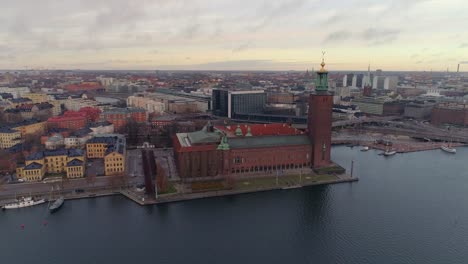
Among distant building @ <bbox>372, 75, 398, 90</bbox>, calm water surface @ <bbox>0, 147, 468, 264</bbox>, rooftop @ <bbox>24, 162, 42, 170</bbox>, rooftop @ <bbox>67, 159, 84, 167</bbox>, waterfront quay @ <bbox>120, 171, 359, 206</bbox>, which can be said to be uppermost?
distant building @ <bbox>372, 75, 398, 90</bbox>

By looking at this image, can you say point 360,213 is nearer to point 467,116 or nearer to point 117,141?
point 117,141

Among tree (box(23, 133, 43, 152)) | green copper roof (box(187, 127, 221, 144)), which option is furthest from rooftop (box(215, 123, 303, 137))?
tree (box(23, 133, 43, 152))

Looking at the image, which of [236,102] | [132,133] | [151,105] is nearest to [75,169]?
[132,133]

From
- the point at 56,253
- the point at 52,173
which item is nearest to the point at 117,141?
the point at 52,173

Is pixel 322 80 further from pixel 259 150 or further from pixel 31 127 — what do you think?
pixel 31 127

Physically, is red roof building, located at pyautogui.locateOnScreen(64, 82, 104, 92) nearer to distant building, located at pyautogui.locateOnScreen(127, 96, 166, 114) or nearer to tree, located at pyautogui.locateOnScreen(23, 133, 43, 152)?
distant building, located at pyautogui.locateOnScreen(127, 96, 166, 114)

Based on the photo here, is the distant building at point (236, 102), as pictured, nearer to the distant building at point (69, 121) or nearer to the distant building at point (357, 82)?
the distant building at point (69, 121)
